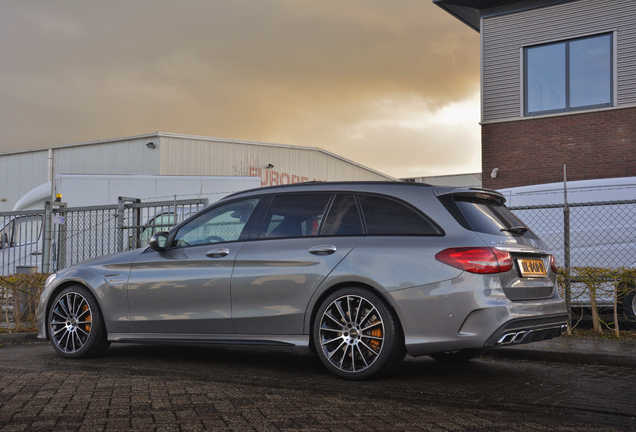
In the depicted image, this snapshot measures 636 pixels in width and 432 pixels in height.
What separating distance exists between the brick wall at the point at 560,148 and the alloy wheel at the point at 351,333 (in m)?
13.1

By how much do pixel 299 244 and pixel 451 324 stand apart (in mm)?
1527

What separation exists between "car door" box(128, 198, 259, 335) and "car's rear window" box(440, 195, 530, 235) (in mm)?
1937

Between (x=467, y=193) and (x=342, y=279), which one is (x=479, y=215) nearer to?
(x=467, y=193)

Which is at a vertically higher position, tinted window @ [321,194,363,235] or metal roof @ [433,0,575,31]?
metal roof @ [433,0,575,31]

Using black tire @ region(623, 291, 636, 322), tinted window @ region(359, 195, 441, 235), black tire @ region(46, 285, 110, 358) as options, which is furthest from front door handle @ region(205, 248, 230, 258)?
black tire @ region(623, 291, 636, 322)

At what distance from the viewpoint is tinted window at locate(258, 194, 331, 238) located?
6730 mm

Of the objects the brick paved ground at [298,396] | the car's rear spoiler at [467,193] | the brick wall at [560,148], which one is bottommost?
the brick paved ground at [298,396]

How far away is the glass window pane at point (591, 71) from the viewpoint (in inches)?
699

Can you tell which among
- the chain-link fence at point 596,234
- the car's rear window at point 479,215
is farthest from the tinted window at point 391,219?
the chain-link fence at point 596,234

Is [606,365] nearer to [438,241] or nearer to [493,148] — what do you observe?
[438,241]

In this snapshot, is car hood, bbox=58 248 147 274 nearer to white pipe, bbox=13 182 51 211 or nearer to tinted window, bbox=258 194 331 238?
tinted window, bbox=258 194 331 238

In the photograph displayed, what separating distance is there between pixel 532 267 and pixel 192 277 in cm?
304

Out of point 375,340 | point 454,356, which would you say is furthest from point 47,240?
point 375,340

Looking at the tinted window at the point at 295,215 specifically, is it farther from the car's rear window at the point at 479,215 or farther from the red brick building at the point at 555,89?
the red brick building at the point at 555,89
